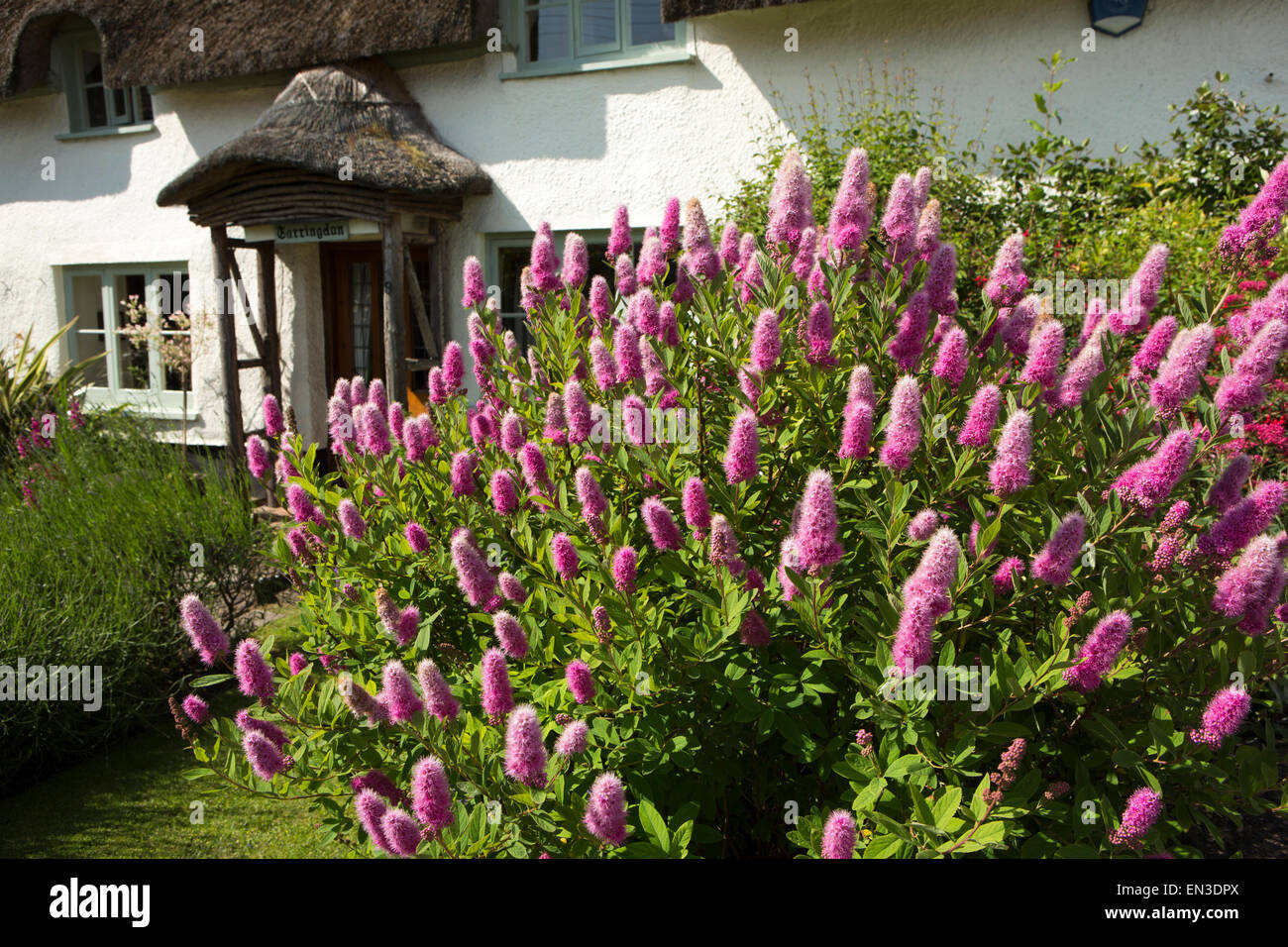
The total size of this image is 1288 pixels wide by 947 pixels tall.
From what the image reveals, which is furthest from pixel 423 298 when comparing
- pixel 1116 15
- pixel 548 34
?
pixel 1116 15

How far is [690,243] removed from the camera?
8.44ft

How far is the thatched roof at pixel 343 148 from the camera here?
7805 millimetres

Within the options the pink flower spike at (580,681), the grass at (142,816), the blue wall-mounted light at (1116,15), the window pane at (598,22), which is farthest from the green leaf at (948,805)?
the window pane at (598,22)

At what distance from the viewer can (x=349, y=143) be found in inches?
310

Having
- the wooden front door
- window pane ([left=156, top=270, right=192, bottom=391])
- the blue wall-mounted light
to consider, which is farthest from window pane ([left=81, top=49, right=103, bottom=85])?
the blue wall-mounted light

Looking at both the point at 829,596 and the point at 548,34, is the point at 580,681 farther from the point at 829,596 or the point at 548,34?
the point at 548,34

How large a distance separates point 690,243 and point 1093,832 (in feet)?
5.53

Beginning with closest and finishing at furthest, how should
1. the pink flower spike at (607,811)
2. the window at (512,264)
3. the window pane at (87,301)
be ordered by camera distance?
the pink flower spike at (607,811) → the window at (512,264) → the window pane at (87,301)

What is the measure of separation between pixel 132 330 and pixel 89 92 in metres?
3.31

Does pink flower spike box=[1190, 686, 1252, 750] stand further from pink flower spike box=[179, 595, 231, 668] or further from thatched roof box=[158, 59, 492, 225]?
thatched roof box=[158, 59, 492, 225]

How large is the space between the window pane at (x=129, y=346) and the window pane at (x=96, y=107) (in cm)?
183

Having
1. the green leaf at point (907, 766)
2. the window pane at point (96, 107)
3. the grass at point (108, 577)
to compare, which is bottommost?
the grass at point (108, 577)

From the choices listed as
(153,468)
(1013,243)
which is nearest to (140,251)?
(153,468)

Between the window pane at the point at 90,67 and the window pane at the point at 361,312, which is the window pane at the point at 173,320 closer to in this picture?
the window pane at the point at 361,312
